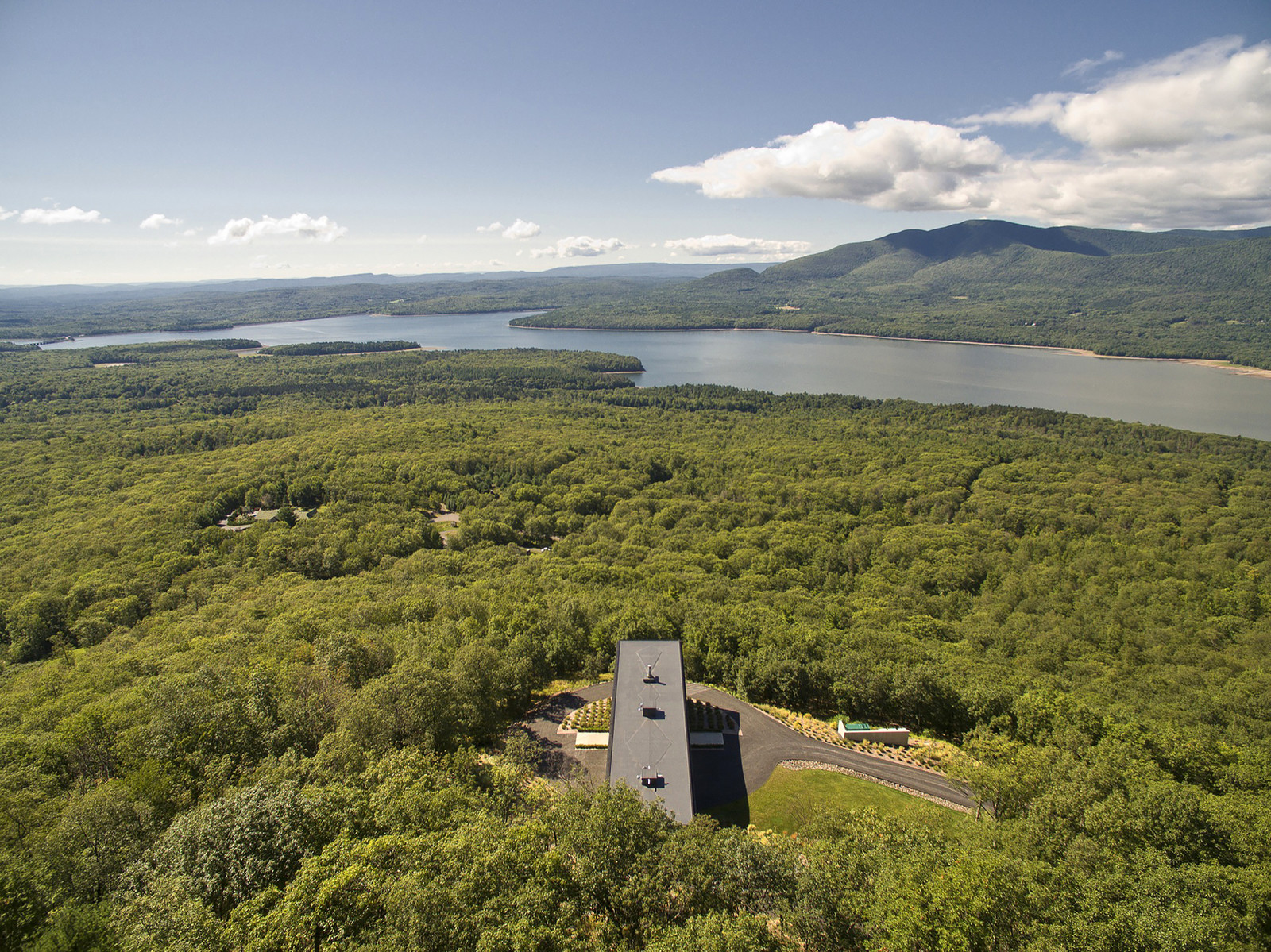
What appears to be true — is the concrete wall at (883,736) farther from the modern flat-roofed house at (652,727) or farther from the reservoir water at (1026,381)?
the reservoir water at (1026,381)

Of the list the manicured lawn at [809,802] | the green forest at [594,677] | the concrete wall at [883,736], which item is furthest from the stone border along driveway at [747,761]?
the green forest at [594,677]

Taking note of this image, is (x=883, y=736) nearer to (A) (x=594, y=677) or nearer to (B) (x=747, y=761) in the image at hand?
(B) (x=747, y=761)

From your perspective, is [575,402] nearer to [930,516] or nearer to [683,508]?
[683,508]

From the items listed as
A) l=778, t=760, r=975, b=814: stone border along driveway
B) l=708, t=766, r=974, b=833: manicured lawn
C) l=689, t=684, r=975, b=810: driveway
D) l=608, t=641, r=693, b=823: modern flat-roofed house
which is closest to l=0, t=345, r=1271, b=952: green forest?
l=708, t=766, r=974, b=833: manicured lawn

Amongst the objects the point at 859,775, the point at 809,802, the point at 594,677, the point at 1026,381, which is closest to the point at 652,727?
the point at 809,802

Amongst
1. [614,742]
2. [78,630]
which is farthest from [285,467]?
[614,742]
